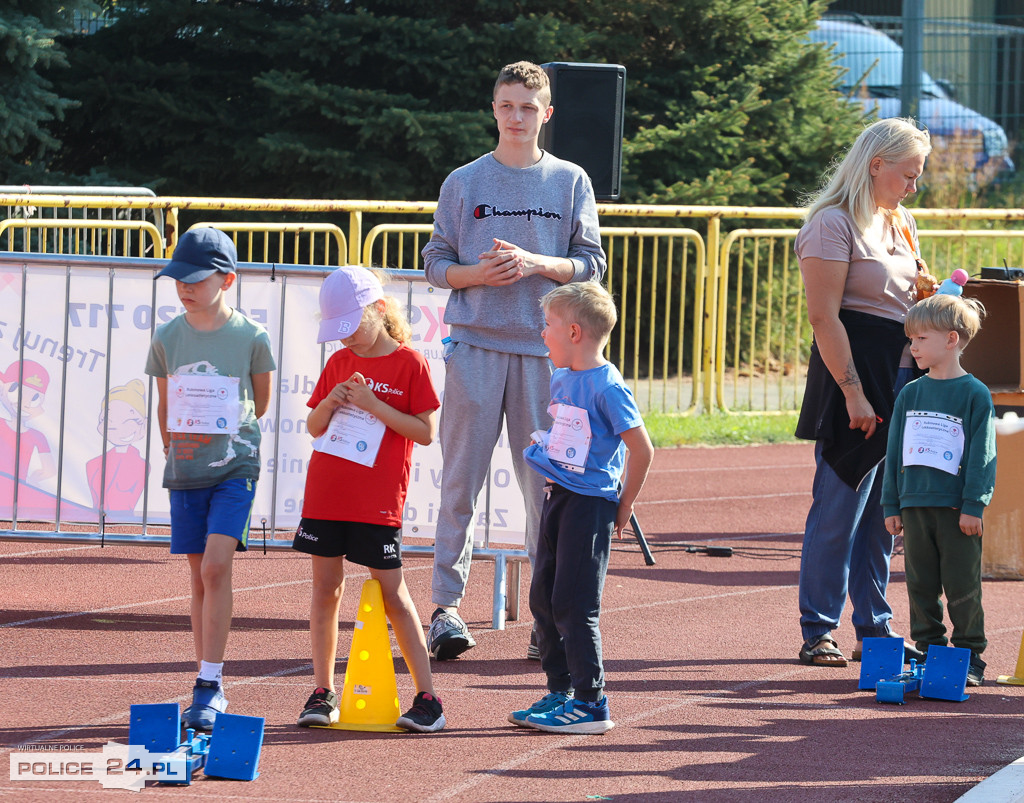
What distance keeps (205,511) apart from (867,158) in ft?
9.75

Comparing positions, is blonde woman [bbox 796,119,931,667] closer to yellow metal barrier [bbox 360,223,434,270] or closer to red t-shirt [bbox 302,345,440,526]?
red t-shirt [bbox 302,345,440,526]

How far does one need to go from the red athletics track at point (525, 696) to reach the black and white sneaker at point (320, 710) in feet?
0.14

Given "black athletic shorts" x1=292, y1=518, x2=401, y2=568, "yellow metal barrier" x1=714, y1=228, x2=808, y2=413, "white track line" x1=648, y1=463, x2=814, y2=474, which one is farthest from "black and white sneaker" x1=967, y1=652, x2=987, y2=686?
"yellow metal barrier" x1=714, y1=228, x2=808, y2=413

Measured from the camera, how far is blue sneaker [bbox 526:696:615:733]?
16.3 feet

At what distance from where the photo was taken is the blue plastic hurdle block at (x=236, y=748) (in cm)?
437

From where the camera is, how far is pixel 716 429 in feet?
45.9

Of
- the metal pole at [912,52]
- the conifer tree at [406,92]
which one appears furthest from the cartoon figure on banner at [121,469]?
the metal pole at [912,52]

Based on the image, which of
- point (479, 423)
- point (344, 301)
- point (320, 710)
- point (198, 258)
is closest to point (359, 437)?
point (344, 301)

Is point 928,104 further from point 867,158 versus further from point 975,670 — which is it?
point 975,670

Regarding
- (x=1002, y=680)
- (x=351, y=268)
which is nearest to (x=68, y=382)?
(x=351, y=268)

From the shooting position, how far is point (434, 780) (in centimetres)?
442

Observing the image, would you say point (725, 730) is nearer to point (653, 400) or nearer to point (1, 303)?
point (1, 303)

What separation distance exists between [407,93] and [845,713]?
44.0 feet

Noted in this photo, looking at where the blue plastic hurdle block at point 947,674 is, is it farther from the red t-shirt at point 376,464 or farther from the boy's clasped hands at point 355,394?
the boy's clasped hands at point 355,394
